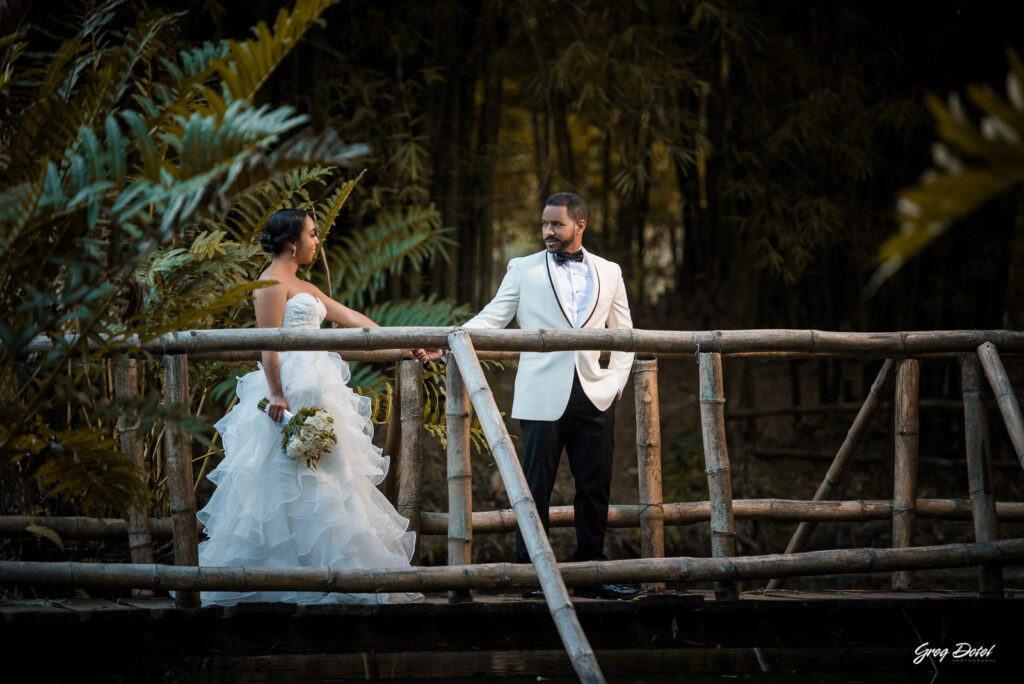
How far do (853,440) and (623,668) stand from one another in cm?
132

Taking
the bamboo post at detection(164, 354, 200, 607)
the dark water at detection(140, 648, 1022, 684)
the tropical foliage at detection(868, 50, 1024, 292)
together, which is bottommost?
the dark water at detection(140, 648, 1022, 684)

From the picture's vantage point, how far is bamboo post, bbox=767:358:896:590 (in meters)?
4.09

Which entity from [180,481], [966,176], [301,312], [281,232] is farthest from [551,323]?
[966,176]

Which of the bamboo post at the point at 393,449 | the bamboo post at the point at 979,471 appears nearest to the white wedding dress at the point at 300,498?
the bamboo post at the point at 393,449

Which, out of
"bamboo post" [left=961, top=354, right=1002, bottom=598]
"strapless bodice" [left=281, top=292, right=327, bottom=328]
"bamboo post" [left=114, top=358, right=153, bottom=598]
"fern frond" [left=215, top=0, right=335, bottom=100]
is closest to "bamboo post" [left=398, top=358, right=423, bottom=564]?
"strapless bodice" [left=281, top=292, right=327, bottom=328]

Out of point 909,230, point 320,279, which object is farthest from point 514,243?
point 909,230

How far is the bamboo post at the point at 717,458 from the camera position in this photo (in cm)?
358

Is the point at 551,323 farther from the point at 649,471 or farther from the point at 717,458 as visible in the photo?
the point at 717,458

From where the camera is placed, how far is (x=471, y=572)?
3314 mm

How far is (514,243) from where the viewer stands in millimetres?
10766

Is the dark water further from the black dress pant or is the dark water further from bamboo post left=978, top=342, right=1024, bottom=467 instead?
bamboo post left=978, top=342, right=1024, bottom=467

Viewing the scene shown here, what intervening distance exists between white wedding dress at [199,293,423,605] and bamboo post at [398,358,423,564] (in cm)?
7

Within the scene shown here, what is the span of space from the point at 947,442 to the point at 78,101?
6.84m

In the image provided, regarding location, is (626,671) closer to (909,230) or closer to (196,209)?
(196,209)
